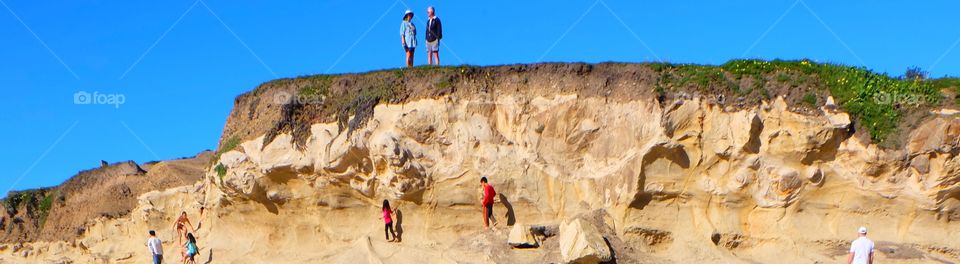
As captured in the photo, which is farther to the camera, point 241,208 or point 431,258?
point 241,208

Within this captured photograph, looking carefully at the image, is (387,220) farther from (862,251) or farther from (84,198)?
(84,198)

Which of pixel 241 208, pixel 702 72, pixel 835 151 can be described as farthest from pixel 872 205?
pixel 241 208

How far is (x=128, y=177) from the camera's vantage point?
1115 inches

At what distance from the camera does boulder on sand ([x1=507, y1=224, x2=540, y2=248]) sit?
19.9 metres

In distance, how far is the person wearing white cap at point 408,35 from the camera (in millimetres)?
23812

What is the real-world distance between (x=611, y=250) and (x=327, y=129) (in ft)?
20.9

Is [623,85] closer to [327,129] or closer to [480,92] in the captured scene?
[480,92]

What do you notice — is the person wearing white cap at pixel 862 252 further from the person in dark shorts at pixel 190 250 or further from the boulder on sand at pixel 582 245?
the person in dark shorts at pixel 190 250

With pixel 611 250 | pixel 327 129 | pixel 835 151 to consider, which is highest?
pixel 327 129

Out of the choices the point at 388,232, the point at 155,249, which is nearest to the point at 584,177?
the point at 388,232

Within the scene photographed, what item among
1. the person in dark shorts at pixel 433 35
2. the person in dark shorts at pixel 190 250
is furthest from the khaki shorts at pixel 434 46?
the person in dark shorts at pixel 190 250

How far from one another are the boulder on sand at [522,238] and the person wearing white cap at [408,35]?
521cm

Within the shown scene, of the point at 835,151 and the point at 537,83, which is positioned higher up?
the point at 537,83

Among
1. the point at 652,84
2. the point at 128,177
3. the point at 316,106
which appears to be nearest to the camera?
the point at 652,84
